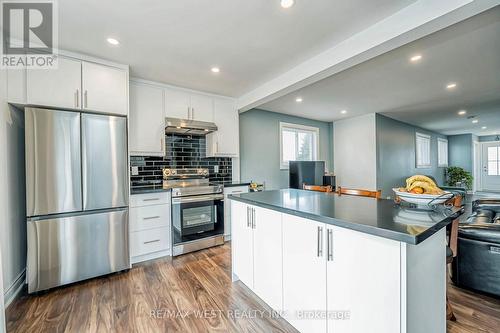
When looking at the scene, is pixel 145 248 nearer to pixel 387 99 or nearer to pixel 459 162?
pixel 387 99

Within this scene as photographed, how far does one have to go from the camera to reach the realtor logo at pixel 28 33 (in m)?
1.68

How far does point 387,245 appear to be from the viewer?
0.98 metres

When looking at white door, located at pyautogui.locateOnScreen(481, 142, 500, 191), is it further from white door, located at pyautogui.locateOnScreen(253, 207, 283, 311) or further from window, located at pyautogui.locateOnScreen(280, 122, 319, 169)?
white door, located at pyautogui.locateOnScreen(253, 207, 283, 311)

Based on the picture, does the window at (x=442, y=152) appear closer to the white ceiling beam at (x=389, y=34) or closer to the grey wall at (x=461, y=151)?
the grey wall at (x=461, y=151)

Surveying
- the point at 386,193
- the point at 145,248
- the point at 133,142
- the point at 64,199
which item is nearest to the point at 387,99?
the point at 386,193

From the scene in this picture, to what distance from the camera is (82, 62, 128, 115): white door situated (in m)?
2.34

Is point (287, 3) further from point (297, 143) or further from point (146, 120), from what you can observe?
point (297, 143)

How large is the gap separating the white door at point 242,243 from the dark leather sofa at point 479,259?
2.00 metres

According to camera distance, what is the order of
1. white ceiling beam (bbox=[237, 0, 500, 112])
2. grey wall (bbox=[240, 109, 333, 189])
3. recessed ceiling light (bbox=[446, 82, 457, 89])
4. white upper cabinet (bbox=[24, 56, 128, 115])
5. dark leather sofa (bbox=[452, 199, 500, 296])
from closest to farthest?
1. white ceiling beam (bbox=[237, 0, 500, 112])
2. dark leather sofa (bbox=[452, 199, 500, 296])
3. white upper cabinet (bbox=[24, 56, 128, 115])
4. recessed ceiling light (bbox=[446, 82, 457, 89])
5. grey wall (bbox=[240, 109, 333, 189])

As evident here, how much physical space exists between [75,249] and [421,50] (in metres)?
4.29

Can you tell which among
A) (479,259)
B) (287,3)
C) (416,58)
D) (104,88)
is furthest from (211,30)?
(479,259)

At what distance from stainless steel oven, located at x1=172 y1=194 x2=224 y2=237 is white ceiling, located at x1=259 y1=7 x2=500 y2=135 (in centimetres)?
227

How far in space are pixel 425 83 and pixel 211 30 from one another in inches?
132

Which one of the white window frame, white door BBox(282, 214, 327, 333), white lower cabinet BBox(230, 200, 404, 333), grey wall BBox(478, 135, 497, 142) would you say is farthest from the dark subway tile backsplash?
grey wall BBox(478, 135, 497, 142)
